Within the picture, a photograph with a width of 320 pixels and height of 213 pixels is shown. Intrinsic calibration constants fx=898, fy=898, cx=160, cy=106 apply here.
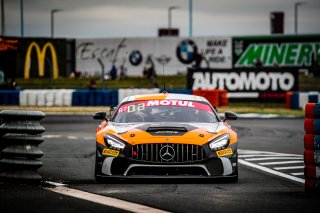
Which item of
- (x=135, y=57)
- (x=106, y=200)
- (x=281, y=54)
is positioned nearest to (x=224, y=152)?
(x=106, y=200)

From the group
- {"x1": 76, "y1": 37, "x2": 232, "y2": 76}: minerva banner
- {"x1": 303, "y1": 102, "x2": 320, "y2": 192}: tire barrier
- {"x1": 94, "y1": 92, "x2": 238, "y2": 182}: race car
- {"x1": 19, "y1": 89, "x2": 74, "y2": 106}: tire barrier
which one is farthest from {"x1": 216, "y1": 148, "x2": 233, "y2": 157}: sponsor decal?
{"x1": 76, "y1": 37, "x2": 232, "y2": 76}: minerva banner

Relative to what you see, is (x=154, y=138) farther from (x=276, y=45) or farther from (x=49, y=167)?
(x=276, y=45)

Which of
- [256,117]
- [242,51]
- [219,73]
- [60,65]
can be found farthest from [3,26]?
[256,117]

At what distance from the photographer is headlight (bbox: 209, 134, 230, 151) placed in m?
11.9

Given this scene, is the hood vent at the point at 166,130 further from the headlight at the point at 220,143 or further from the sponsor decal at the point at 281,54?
the sponsor decal at the point at 281,54

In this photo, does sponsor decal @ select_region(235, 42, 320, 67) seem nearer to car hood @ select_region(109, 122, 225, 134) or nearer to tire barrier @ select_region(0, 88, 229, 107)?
tire barrier @ select_region(0, 88, 229, 107)

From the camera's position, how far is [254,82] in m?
41.0

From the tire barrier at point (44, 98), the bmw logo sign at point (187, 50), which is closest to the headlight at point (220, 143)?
the tire barrier at point (44, 98)

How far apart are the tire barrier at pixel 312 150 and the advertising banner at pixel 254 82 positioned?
97.1 feet

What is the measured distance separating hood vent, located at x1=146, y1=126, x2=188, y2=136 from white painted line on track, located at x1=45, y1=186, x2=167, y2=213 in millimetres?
1480

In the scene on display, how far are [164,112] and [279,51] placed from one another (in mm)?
50449

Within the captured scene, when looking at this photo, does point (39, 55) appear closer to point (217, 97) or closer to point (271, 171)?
point (217, 97)

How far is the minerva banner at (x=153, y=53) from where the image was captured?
63844 millimetres

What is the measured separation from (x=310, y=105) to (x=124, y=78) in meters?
49.6
